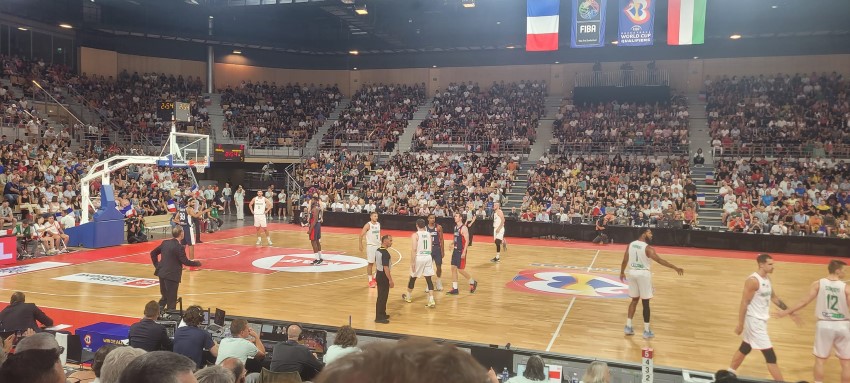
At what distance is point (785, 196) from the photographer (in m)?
Answer: 24.2

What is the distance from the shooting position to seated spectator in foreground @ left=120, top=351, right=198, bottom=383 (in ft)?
6.95

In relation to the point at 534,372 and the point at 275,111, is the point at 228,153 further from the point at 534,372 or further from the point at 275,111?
the point at 534,372

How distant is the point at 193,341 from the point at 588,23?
67.2 ft

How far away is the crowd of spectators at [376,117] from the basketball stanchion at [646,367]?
94.0ft

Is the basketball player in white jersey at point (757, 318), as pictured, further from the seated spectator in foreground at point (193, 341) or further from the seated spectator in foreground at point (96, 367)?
the seated spectator in foreground at point (96, 367)

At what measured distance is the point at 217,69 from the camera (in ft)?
132

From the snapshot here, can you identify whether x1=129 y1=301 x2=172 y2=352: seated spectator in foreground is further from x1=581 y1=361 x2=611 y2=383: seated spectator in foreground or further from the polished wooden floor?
x1=581 y1=361 x2=611 y2=383: seated spectator in foreground

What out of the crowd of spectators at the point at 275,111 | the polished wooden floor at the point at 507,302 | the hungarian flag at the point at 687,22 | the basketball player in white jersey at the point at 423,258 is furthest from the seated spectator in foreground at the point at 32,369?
the crowd of spectators at the point at 275,111

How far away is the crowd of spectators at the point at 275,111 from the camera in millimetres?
36031

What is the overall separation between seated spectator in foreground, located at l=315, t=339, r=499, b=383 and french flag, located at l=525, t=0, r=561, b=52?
23.8m

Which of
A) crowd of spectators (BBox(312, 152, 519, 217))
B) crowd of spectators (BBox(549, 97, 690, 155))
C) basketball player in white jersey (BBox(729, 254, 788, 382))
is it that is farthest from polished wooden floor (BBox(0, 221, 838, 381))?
crowd of spectators (BBox(549, 97, 690, 155))

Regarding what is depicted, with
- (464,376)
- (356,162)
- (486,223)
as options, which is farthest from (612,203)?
(464,376)

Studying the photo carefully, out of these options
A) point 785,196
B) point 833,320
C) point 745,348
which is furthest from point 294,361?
point 785,196

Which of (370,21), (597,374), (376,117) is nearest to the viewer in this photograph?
(597,374)
